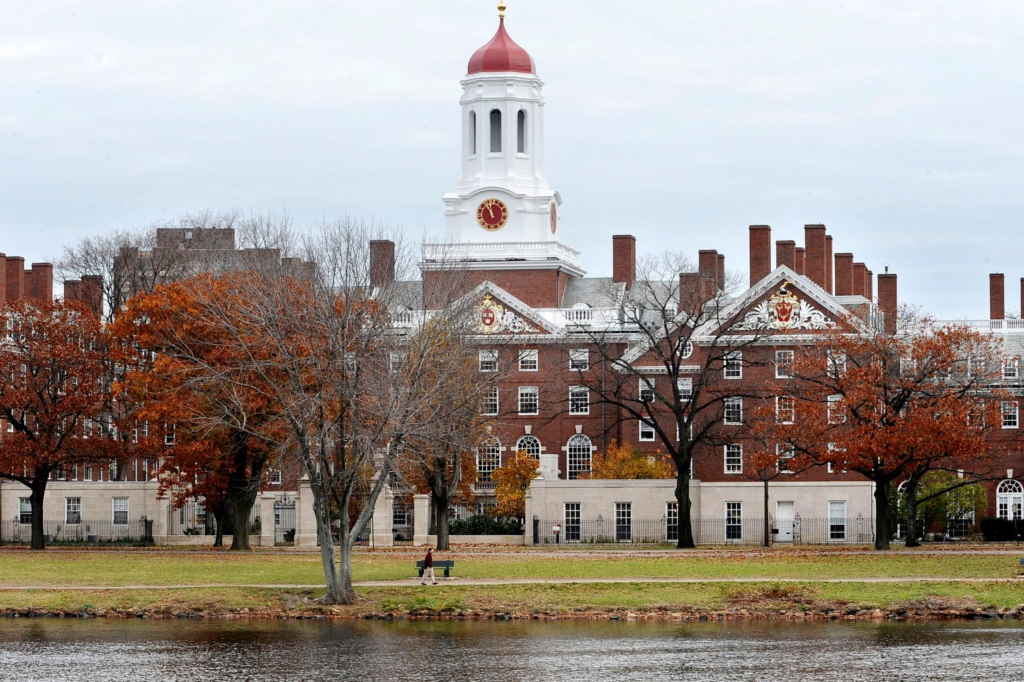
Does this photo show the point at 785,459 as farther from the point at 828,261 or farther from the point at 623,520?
the point at 828,261

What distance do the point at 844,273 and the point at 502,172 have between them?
19.0m

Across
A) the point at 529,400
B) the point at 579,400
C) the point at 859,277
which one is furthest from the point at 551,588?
the point at 859,277

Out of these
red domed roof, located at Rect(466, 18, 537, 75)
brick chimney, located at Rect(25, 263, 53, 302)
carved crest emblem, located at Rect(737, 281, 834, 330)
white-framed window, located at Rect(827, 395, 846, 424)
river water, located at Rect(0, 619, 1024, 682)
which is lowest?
river water, located at Rect(0, 619, 1024, 682)

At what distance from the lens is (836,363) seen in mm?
63344

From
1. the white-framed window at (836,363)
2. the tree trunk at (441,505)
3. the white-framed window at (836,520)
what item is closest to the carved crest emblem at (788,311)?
the white-framed window at (836,520)

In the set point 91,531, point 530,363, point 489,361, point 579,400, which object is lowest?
point 91,531

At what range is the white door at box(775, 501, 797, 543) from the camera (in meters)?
76.4

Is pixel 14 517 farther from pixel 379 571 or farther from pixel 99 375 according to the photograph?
pixel 379 571

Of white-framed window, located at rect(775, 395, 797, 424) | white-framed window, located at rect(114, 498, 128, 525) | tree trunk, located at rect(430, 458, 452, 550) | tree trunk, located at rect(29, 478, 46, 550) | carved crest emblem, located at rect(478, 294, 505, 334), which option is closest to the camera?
white-framed window, located at rect(775, 395, 797, 424)

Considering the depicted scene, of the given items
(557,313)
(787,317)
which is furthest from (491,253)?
(787,317)

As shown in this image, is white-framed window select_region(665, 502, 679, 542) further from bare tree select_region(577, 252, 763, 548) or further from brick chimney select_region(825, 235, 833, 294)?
brick chimney select_region(825, 235, 833, 294)

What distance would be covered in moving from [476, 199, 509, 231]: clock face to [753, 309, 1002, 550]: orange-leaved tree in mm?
34576

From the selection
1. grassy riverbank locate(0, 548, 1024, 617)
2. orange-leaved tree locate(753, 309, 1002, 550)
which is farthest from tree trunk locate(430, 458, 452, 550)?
orange-leaved tree locate(753, 309, 1002, 550)

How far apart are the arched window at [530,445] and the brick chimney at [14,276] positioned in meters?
25.1
